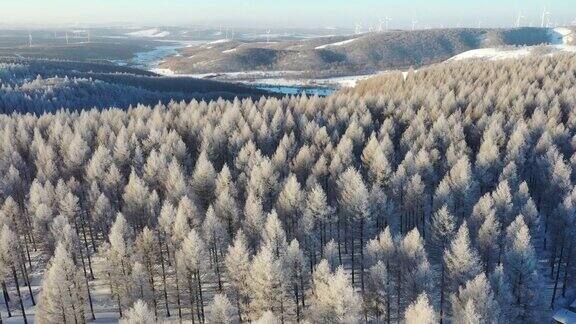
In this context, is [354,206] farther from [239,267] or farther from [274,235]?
[239,267]

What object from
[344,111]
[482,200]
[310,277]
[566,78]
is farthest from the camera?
[566,78]

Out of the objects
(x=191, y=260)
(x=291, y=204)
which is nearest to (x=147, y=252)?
(x=191, y=260)

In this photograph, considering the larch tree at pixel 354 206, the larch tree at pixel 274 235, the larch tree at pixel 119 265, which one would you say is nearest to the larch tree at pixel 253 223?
the larch tree at pixel 274 235

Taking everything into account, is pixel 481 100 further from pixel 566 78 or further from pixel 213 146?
pixel 213 146

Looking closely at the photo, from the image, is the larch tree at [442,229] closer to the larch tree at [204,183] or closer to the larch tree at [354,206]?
the larch tree at [354,206]

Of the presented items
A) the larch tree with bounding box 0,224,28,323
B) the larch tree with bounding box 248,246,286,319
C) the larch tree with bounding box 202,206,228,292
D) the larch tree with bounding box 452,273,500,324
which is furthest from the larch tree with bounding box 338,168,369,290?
the larch tree with bounding box 0,224,28,323

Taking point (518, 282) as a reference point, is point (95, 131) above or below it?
above

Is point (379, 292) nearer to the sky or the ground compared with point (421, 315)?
nearer to the ground

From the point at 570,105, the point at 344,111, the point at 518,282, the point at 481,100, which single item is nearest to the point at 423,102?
the point at 481,100
